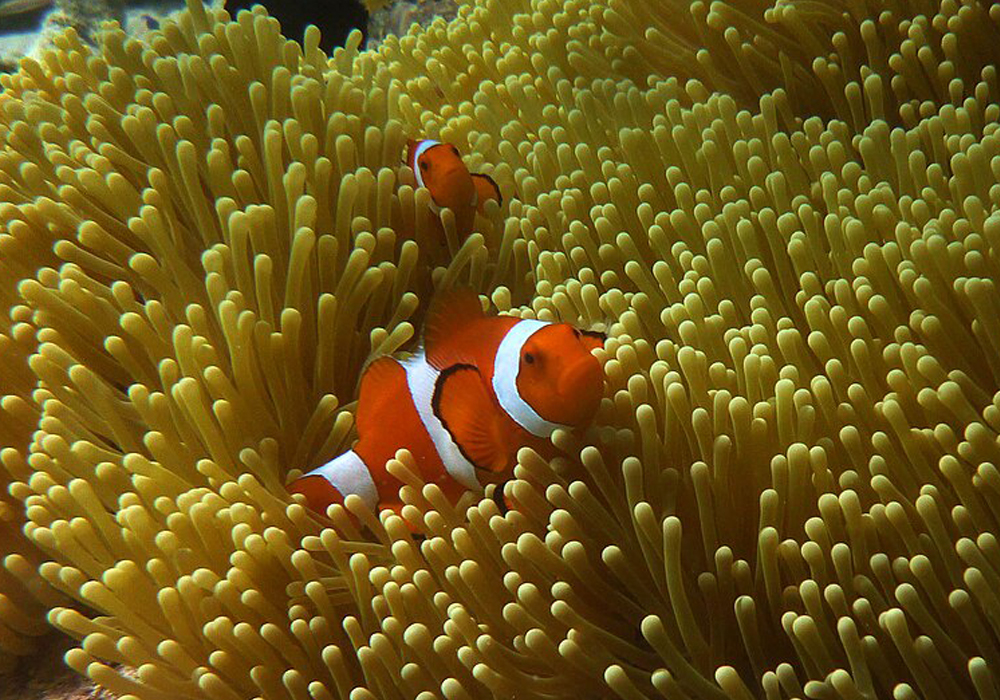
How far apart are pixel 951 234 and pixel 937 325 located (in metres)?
0.16

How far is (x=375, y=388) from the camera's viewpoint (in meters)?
0.98

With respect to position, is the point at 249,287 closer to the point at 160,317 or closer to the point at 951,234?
the point at 160,317

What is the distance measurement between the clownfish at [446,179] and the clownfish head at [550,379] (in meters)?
0.39

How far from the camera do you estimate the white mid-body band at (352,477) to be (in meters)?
0.96

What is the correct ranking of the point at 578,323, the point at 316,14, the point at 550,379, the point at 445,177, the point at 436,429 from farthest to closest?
1. the point at 316,14
2. the point at 445,177
3. the point at 578,323
4. the point at 436,429
5. the point at 550,379

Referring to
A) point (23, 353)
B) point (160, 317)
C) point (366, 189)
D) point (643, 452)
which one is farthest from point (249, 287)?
point (643, 452)

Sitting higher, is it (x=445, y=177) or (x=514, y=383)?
(x=445, y=177)

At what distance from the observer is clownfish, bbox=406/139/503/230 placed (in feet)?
3.90

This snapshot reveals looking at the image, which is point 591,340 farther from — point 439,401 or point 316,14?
point 316,14

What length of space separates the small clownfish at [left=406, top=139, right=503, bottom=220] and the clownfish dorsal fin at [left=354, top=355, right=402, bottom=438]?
0.31 metres

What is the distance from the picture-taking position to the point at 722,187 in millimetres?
1167

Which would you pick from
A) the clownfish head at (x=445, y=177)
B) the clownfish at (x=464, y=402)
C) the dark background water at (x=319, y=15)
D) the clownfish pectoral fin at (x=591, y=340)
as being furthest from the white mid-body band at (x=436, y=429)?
the dark background water at (x=319, y=15)

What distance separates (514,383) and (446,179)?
17.2 inches

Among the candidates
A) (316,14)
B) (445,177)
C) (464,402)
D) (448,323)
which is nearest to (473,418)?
(464,402)
